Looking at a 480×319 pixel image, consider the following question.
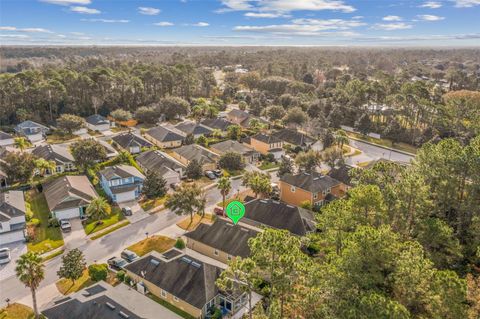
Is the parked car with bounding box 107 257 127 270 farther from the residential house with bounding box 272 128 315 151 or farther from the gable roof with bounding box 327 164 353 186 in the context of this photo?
the residential house with bounding box 272 128 315 151

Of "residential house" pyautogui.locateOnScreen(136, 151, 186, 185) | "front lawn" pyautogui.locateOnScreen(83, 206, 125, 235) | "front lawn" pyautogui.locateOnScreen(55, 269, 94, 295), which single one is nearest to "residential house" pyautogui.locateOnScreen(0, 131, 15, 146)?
"residential house" pyautogui.locateOnScreen(136, 151, 186, 185)

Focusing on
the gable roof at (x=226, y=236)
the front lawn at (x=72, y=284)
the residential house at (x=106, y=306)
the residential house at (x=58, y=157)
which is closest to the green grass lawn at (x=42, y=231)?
the front lawn at (x=72, y=284)

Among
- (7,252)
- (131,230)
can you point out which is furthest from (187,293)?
(7,252)

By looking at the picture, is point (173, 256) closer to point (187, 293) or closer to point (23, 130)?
point (187, 293)

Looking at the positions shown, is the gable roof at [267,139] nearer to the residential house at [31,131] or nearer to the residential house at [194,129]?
the residential house at [194,129]

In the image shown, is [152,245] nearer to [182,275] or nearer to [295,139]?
[182,275]

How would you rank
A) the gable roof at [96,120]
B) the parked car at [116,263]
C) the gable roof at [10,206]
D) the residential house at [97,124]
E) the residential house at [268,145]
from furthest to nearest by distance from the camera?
the gable roof at [96,120]
the residential house at [97,124]
the residential house at [268,145]
the gable roof at [10,206]
the parked car at [116,263]
